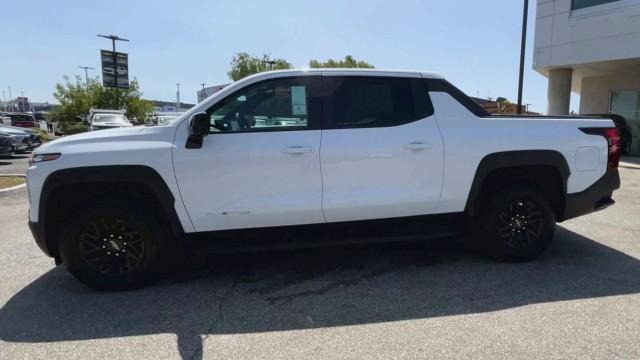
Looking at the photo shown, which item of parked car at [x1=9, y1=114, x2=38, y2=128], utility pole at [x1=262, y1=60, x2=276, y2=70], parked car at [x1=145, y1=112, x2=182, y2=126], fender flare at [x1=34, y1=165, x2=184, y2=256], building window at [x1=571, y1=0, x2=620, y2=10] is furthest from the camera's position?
utility pole at [x1=262, y1=60, x2=276, y2=70]

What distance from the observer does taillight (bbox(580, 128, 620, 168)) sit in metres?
4.29

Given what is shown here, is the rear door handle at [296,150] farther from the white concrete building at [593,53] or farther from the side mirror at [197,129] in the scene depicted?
the white concrete building at [593,53]

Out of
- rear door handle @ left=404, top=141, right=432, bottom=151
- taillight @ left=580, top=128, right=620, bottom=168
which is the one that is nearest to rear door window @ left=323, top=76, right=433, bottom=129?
rear door handle @ left=404, top=141, right=432, bottom=151

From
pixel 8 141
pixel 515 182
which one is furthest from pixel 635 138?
pixel 8 141

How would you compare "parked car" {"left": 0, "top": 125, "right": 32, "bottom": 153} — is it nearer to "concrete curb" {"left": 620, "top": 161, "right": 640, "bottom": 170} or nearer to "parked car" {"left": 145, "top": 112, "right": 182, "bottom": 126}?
"parked car" {"left": 145, "top": 112, "right": 182, "bottom": 126}

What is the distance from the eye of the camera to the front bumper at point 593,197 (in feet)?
14.0

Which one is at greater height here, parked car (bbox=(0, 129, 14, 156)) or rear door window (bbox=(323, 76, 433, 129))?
rear door window (bbox=(323, 76, 433, 129))

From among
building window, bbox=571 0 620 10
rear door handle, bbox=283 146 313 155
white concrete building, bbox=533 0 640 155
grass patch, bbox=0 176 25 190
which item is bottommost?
grass patch, bbox=0 176 25 190

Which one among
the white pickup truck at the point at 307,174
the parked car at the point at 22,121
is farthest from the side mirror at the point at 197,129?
the parked car at the point at 22,121

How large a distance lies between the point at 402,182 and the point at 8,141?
1499cm

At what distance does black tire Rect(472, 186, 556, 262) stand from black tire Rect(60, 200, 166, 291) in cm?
314

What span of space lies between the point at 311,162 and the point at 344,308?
49.7 inches

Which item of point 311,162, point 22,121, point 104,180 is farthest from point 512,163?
point 22,121

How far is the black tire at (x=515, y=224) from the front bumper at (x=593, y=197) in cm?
24
